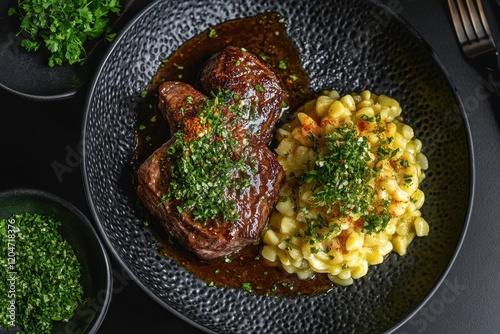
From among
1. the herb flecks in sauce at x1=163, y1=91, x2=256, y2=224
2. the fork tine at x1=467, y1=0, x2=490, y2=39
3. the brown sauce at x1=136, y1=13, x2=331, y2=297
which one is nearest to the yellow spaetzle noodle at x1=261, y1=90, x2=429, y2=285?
the brown sauce at x1=136, y1=13, x2=331, y2=297

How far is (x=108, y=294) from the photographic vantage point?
477 centimetres

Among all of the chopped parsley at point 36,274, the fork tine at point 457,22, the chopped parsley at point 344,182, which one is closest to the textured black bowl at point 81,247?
the chopped parsley at point 36,274

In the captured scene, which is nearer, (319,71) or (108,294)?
(108,294)

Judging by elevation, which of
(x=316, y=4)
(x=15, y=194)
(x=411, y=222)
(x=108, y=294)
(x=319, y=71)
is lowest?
(x=108, y=294)

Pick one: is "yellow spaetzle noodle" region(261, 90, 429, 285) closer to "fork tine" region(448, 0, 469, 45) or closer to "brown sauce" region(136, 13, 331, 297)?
"brown sauce" region(136, 13, 331, 297)

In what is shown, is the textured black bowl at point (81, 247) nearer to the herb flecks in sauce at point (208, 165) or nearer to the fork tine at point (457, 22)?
the herb flecks in sauce at point (208, 165)

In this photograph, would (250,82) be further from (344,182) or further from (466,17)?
(466,17)

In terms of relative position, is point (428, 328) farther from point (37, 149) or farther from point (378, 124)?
point (37, 149)

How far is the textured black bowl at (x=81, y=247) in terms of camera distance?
4.76 metres

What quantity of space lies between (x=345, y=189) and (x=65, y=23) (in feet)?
8.14

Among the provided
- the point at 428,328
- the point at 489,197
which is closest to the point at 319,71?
the point at 489,197

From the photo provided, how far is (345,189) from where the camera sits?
4.44 m

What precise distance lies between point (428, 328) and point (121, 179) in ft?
9.12

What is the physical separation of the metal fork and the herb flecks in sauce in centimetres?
203
